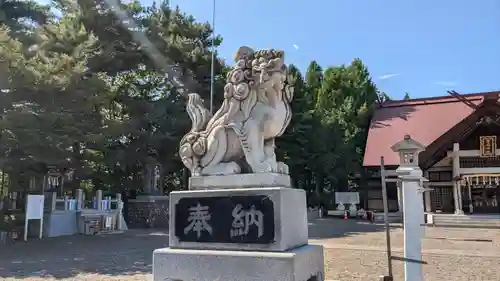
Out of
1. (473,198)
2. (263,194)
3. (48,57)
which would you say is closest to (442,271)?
(263,194)

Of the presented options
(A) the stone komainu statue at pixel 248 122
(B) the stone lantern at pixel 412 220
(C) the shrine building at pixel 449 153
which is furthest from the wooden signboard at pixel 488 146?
(A) the stone komainu statue at pixel 248 122

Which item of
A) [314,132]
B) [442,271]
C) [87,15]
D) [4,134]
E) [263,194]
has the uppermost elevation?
[87,15]

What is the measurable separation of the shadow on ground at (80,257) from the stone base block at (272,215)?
2471mm

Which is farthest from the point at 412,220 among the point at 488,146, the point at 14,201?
the point at 488,146

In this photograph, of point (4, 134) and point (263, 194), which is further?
point (4, 134)

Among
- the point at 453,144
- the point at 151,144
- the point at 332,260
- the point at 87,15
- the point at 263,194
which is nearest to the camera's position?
the point at 263,194

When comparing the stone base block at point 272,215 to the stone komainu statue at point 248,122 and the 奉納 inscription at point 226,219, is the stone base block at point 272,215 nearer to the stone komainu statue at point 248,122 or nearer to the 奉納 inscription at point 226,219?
the 奉納 inscription at point 226,219

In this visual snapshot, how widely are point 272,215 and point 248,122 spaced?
3.05 ft

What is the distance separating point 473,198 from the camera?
19.1 metres

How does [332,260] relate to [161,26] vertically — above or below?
below

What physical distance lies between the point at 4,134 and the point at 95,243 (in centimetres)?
339

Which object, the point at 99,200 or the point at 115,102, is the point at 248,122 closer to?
the point at 99,200

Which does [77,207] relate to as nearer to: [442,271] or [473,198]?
[442,271]

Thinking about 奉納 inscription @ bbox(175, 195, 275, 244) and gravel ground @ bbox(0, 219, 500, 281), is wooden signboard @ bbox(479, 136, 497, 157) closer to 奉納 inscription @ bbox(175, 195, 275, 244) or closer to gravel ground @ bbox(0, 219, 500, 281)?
gravel ground @ bbox(0, 219, 500, 281)
